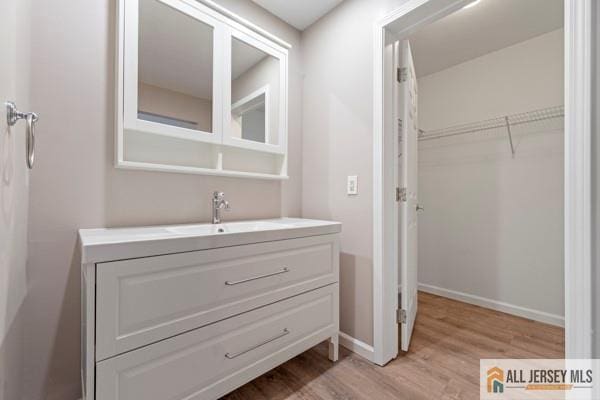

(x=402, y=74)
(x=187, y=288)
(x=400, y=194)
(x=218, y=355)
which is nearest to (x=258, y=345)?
(x=218, y=355)

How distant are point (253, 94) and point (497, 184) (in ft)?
7.73

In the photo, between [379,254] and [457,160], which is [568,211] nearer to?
[379,254]

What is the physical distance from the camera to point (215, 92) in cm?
162

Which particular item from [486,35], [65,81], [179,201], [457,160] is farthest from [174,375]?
[486,35]

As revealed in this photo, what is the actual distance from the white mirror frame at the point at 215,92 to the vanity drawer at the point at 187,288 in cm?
61

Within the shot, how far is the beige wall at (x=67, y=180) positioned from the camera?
115 centimetres

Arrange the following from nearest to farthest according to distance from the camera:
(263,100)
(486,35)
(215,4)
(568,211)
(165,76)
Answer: (568,211) < (165,76) < (215,4) < (263,100) < (486,35)

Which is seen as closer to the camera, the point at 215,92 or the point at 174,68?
the point at 174,68

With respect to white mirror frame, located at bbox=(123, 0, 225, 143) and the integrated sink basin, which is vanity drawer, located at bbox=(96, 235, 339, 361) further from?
white mirror frame, located at bbox=(123, 0, 225, 143)

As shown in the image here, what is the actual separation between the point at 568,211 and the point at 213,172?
164cm

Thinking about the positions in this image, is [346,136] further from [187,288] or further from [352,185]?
[187,288]

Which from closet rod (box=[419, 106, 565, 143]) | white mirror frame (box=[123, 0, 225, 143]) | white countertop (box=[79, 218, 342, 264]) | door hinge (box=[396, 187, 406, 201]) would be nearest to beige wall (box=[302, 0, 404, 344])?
door hinge (box=[396, 187, 406, 201])

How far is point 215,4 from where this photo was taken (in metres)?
1.59

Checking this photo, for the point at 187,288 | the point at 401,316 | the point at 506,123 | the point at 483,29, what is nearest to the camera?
the point at 187,288
